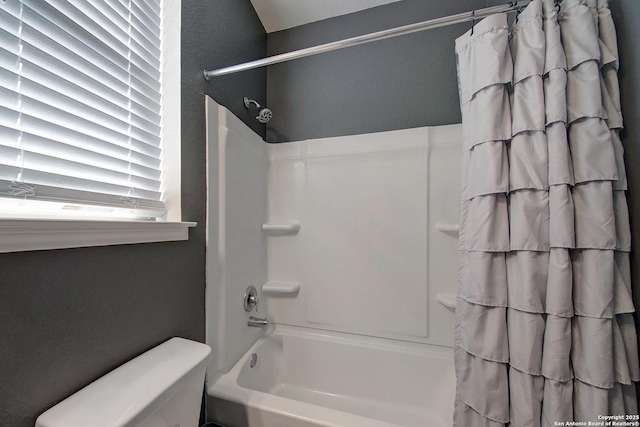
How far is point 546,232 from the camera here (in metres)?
0.73

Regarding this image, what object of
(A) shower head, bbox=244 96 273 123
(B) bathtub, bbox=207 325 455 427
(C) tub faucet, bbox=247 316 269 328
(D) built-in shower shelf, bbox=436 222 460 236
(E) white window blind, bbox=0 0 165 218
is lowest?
(B) bathtub, bbox=207 325 455 427

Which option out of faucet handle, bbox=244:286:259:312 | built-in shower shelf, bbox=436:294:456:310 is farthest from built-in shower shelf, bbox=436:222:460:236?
faucet handle, bbox=244:286:259:312

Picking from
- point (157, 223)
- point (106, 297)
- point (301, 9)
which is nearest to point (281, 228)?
point (157, 223)

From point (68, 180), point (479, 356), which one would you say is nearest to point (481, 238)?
point (479, 356)

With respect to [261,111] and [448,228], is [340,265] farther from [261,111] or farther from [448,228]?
[261,111]

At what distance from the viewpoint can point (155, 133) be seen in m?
0.89

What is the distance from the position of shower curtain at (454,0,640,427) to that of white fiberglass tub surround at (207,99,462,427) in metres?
0.51

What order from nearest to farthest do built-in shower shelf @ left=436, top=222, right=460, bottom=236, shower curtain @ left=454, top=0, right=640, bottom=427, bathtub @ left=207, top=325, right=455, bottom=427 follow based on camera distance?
shower curtain @ left=454, top=0, right=640, bottom=427, bathtub @ left=207, top=325, right=455, bottom=427, built-in shower shelf @ left=436, top=222, right=460, bottom=236

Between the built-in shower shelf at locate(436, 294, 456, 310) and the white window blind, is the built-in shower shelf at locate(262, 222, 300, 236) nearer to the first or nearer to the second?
the white window blind

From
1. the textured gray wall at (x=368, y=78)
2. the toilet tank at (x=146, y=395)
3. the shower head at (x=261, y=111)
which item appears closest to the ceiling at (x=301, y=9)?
the textured gray wall at (x=368, y=78)

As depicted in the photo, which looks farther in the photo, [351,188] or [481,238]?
[351,188]

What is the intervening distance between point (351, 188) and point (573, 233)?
3.30ft

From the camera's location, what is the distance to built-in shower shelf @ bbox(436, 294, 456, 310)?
1256mm

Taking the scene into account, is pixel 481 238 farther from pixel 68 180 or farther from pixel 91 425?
pixel 68 180
